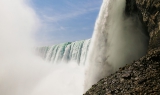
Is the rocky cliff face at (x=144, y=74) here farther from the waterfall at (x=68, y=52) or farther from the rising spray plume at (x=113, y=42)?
the waterfall at (x=68, y=52)

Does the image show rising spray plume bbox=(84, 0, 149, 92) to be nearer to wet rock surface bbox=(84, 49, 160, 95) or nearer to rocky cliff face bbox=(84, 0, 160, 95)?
rocky cliff face bbox=(84, 0, 160, 95)

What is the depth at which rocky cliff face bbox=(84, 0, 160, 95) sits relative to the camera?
10.2 meters

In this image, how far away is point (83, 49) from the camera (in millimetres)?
37562

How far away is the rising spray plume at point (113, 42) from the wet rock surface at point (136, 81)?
16.5 ft

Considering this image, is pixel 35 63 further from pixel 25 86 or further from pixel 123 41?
pixel 123 41

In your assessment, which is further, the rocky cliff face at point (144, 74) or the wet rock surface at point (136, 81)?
the rocky cliff face at point (144, 74)

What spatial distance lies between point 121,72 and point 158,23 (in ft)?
14.2

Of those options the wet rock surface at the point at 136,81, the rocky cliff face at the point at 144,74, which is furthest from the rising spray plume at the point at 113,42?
the wet rock surface at the point at 136,81

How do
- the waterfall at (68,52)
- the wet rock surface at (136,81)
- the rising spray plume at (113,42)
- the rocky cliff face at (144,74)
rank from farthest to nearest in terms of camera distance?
the waterfall at (68,52) → the rising spray plume at (113,42) → the rocky cliff face at (144,74) → the wet rock surface at (136,81)

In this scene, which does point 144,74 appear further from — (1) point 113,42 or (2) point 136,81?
(1) point 113,42

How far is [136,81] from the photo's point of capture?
10.9m

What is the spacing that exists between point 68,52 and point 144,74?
32392mm

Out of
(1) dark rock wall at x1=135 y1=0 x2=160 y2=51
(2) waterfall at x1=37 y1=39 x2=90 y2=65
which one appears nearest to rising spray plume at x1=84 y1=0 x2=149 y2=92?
(1) dark rock wall at x1=135 y1=0 x2=160 y2=51

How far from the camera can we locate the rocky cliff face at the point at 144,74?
10.2 meters
